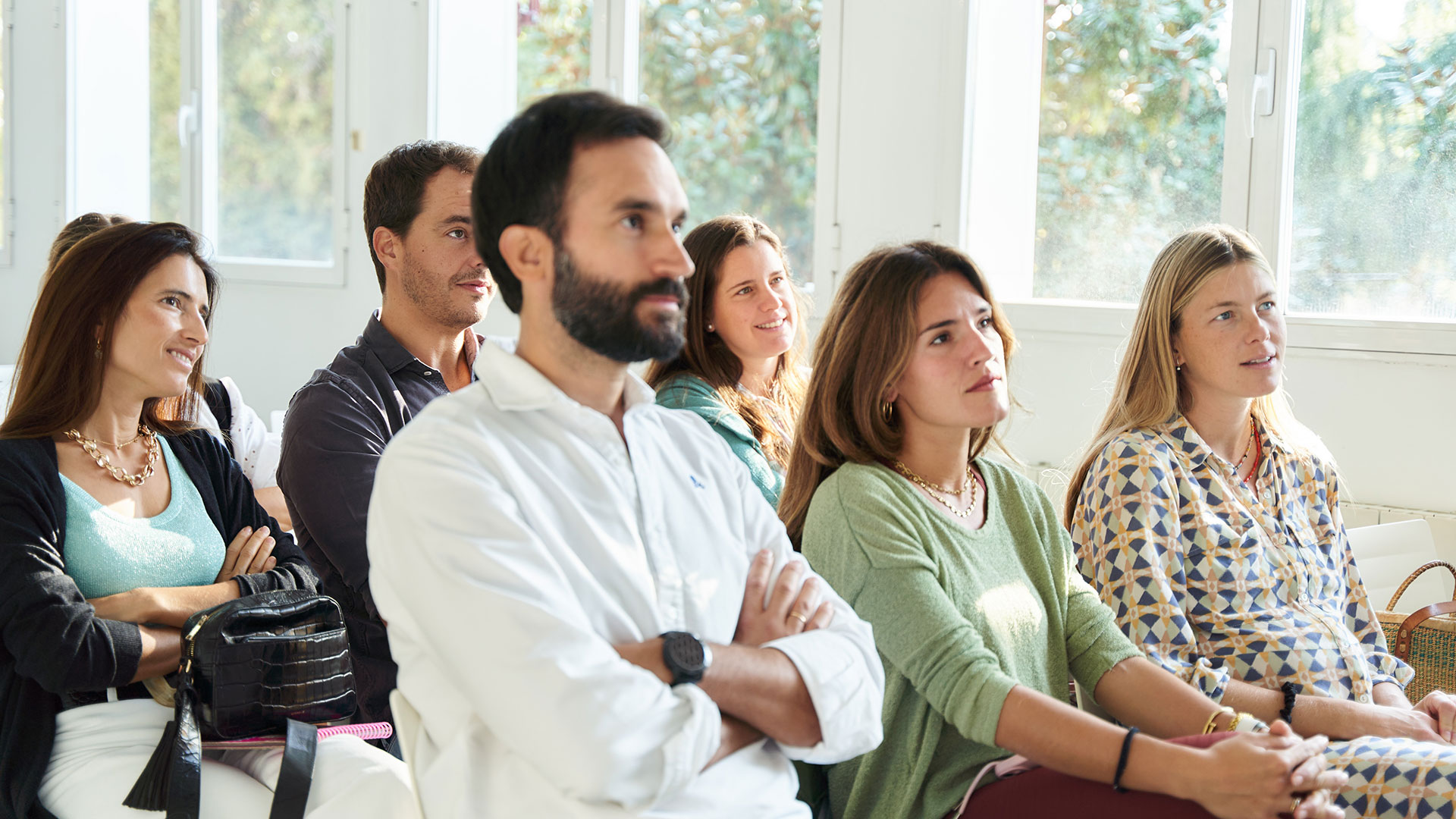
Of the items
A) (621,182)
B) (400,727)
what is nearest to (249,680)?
(400,727)

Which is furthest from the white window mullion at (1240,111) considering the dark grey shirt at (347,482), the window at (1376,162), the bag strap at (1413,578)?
the dark grey shirt at (347,482)

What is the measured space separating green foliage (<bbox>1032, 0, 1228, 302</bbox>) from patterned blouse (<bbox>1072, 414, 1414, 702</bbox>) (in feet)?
4.96

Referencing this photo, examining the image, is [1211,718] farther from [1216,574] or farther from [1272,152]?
[1272,152]

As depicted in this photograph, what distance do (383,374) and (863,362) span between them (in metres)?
0.97

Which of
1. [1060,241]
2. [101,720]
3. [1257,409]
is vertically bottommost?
[101,720]

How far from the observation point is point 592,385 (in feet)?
4.75

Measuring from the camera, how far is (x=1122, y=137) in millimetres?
3846

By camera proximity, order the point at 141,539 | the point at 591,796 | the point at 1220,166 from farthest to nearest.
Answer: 1. the point at 1220,166
2. the point at 141,539
3. the point at 591,796

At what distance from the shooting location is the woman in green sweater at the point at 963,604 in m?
1.61

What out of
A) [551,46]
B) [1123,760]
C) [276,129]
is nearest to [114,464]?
[1123,760]

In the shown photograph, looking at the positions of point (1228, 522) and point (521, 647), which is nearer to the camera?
point (521, 647)

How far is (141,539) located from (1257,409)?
2.18 meters

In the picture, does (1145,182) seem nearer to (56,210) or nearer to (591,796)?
(591,796)

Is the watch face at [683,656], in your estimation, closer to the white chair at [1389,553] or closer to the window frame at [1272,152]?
the white chair at [1389,553]
